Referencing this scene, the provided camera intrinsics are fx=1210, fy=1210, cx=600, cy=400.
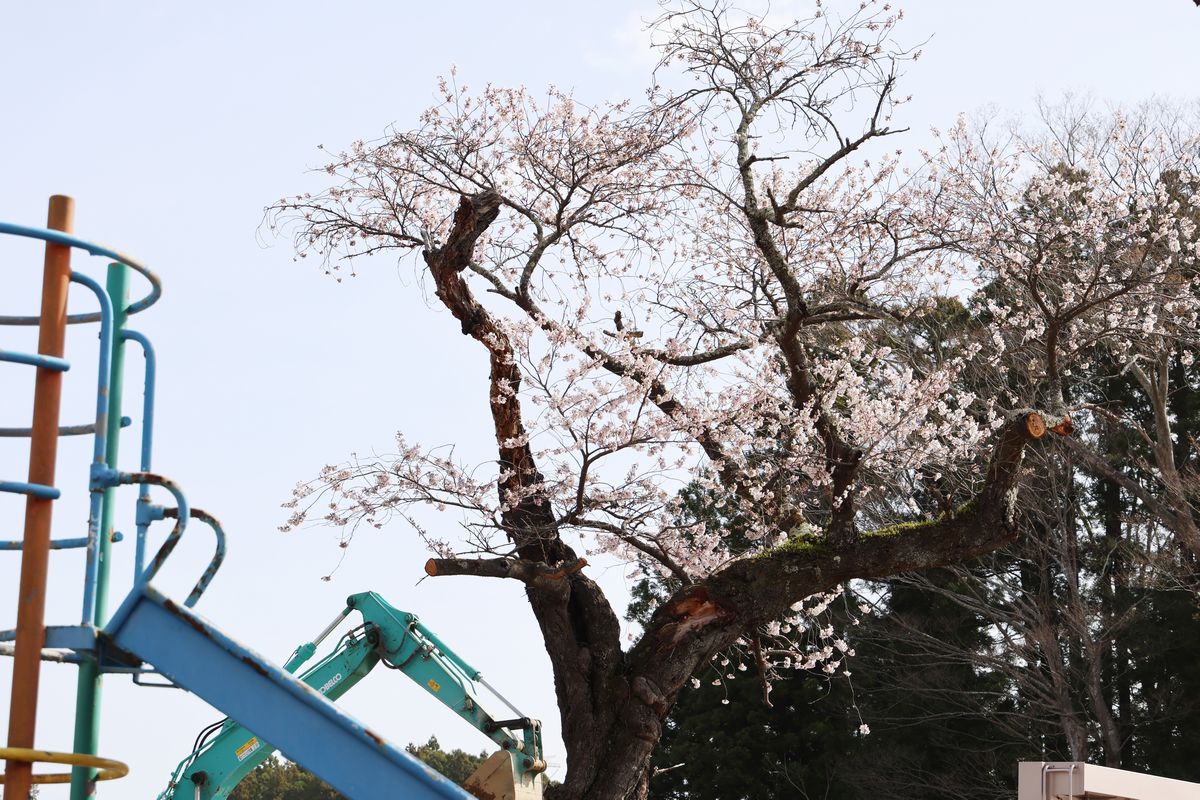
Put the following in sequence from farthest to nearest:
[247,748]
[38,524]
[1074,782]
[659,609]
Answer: [247,748] → [659,609] → [1074,782] → [38,524]

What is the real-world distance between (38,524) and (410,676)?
5.91 meters

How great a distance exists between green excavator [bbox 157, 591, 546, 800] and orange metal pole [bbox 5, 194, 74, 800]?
5.22 m

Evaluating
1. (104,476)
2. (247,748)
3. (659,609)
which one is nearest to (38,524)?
(104,476)

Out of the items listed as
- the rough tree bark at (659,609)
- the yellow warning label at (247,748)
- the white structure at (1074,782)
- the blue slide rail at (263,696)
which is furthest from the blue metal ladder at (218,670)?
the yellow warning label at (247,748)

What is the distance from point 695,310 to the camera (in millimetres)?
8570

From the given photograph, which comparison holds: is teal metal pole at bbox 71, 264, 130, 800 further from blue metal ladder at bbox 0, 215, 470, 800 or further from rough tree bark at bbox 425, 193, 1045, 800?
rough tree bark at bbox 425, 193, 1045, 800

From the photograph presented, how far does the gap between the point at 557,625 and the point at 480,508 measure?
2.75 ft

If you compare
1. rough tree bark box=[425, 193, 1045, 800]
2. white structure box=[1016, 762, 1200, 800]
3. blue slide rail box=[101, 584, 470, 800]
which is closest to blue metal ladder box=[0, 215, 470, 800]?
blue slide rail box=[101, 584, 470, 800]

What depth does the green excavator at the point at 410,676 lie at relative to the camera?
25.5 ft

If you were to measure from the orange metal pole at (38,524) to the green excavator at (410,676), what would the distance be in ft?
17.1

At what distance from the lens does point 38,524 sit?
2736mm

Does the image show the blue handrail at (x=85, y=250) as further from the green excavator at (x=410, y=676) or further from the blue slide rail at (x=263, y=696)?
the green excavator at (x=410, y=676)

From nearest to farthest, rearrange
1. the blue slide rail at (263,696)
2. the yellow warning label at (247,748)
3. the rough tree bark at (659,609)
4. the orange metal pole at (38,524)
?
the orange metal pole at (38,524) → the blue slide rail at (263,696) → the rough tree bark at (659,609) → the yellow warning label at (247,748)

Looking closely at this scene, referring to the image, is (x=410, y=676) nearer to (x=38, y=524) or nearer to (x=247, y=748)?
(x=247, y=748)
